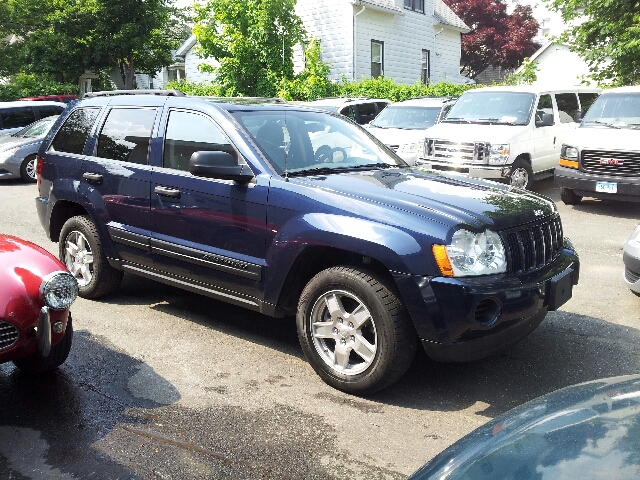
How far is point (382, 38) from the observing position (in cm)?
2450

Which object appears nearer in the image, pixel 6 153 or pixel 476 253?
pixel 476 253

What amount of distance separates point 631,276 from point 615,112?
5.97 metres

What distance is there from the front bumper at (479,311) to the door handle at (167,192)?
216 cm

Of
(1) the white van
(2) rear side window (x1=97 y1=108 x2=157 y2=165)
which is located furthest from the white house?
(2) rear side window (x1=97 y1=108 x2=157 y2=165)

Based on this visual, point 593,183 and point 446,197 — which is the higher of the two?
point 446,197

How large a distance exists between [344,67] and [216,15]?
16.5ft

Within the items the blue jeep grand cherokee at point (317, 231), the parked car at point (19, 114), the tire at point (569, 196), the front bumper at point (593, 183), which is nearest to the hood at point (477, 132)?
the front bumper at point (593, 183)

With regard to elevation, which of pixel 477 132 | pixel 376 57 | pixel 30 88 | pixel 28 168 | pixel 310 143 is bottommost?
pixel 28 168

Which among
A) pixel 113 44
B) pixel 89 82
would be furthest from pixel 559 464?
pixel 89 82

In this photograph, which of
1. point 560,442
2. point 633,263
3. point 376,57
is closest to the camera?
point 560,442

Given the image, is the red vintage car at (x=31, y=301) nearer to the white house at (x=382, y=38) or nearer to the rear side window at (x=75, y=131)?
the rear side window at (x=75, y=131)

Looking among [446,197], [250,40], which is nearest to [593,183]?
[446,197]

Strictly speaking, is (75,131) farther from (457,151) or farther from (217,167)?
(457,151)

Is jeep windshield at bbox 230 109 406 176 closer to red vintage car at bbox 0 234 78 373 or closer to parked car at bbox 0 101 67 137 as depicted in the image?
red vintage car at bbox 0 234 78 373
